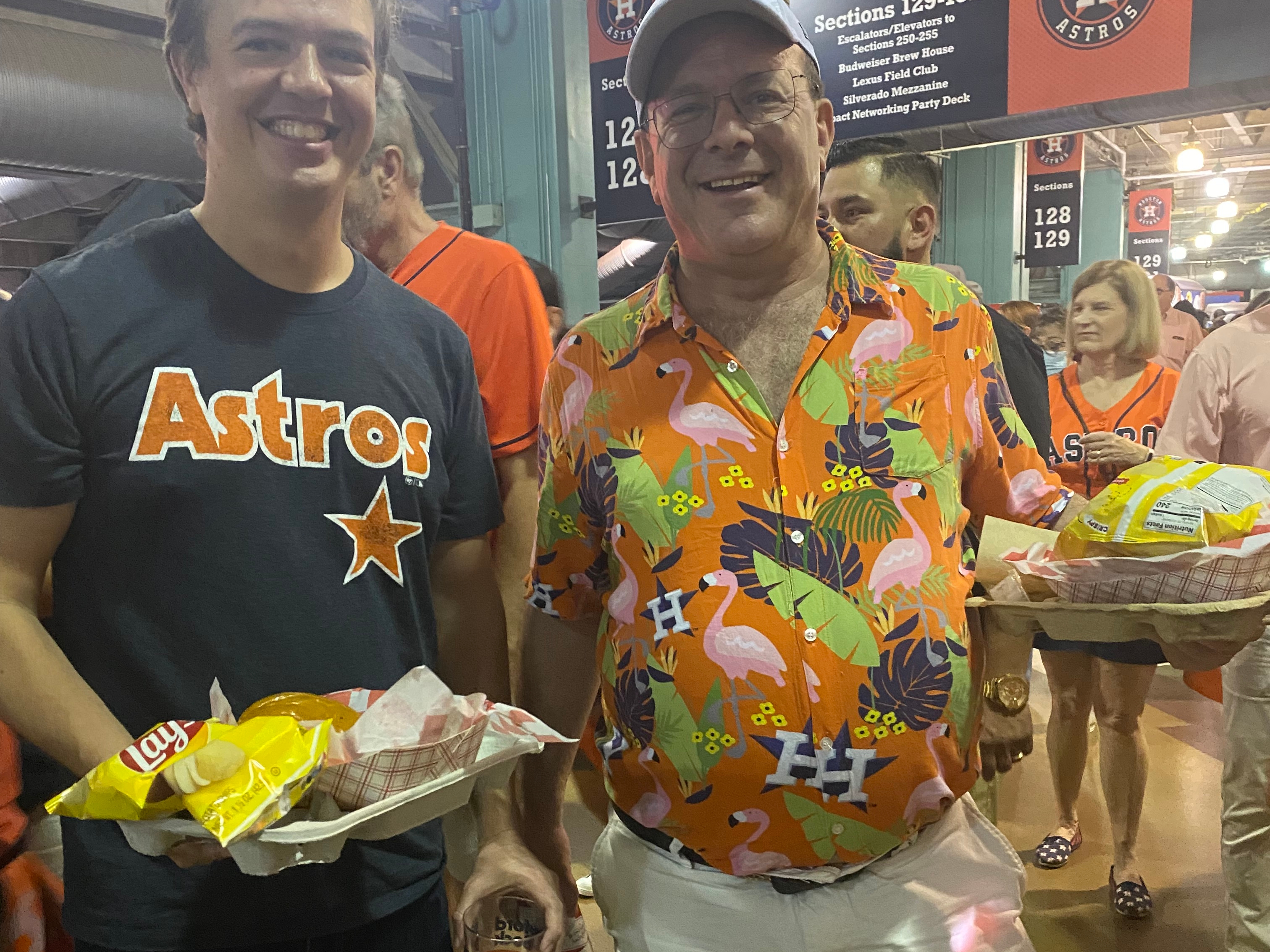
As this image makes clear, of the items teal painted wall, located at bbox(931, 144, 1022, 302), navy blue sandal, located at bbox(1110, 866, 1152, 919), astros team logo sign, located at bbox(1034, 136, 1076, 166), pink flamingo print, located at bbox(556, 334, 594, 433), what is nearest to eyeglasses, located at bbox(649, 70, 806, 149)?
pink flamingo print, located at bbox(556, 334, 594, 433)

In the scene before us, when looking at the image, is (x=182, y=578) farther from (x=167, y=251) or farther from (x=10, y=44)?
(x=10, y=44)

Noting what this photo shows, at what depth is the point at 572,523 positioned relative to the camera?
1.36 m

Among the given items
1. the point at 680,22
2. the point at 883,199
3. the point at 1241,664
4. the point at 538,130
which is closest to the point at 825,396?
the point at 680,22

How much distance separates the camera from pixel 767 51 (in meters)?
1.30

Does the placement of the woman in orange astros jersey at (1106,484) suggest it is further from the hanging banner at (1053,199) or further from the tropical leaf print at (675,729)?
the hanging banner at (1053,199)

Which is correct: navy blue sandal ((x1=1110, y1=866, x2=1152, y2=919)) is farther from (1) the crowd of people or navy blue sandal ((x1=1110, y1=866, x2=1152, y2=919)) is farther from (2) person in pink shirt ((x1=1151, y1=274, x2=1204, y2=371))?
(2) person in pink shirt ((x1=1151, y1=274, x2=1204, y2=371))

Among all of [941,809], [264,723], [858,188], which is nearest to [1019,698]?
[941,809]

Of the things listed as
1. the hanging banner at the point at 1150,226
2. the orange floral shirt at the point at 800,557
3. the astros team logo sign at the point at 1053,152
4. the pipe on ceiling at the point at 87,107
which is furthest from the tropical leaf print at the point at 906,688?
the hanging banner at the point at 1150,226

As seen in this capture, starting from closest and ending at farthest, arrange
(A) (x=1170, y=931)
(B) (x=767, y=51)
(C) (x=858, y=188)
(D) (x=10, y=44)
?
(B) (x=767, y=51) < (D) (x=10, y=44) < (C) (x=858, y=188) < (A) (x=1170, y=931)

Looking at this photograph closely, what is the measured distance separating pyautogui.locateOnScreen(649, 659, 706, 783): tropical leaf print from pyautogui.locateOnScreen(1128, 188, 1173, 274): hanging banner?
11008mm

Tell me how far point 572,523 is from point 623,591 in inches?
5.2

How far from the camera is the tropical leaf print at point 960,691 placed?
4.03 feet

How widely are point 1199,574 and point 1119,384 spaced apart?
276 cm

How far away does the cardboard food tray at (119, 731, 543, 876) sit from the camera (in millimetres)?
890
